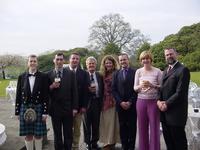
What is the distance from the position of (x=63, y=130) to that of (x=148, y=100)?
55.4 inches

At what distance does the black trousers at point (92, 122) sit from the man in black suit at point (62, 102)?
1.64 feet

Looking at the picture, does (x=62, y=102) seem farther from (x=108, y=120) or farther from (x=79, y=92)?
(x=108, y=120)

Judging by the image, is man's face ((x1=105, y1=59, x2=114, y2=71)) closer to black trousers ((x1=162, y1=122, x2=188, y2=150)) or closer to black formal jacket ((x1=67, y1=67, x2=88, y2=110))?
black formal jacket ((x1=67, y1=67, x2=88, y2=110))

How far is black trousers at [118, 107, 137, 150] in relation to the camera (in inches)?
209

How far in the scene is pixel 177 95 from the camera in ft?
14.2

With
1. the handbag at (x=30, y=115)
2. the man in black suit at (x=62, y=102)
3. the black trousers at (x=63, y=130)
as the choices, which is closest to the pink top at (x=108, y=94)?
the man in black suit at (x=62, y=102)

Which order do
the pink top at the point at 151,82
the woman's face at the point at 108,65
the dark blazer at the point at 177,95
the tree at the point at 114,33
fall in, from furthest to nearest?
the tree at the point at 114,33
the woman's face at the point at 108,65
the pink top at the point at 151,82
the dark blazer at the point at 177,95

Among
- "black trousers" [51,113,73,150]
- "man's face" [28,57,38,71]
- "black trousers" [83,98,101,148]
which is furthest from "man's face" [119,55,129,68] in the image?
"man's face" [28,57,38,71]

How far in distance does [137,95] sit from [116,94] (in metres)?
0.35

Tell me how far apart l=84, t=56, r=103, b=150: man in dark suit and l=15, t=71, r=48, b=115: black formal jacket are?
2.93 ft

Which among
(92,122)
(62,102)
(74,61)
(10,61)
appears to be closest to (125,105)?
A: (92,122)

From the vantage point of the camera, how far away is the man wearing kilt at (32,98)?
474 cm

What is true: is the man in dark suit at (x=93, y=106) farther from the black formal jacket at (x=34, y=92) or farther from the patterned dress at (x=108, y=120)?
the black formal jacket at (x=34, y=92)

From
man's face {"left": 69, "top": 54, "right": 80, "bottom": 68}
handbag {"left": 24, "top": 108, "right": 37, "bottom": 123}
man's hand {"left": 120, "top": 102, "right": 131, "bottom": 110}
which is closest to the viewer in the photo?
handbag {"left": 24, "top": 108, "right": 37, "bottom": 123}
